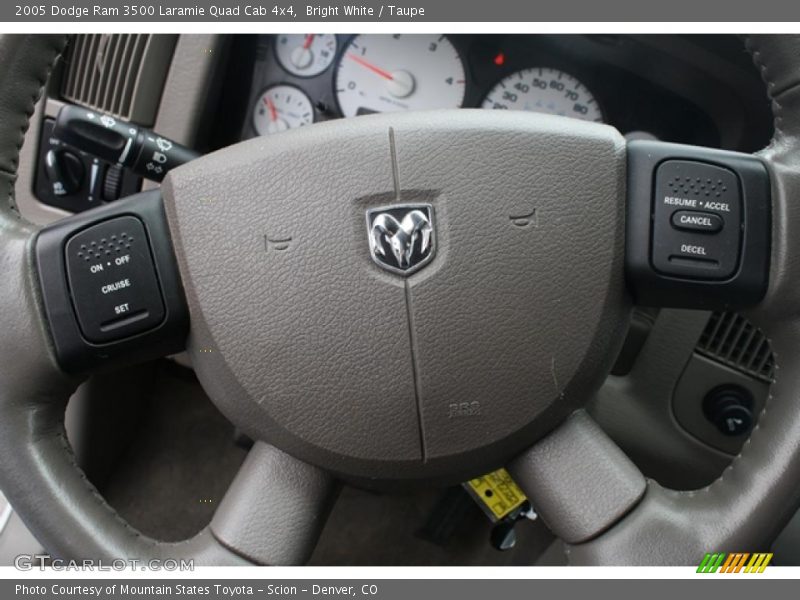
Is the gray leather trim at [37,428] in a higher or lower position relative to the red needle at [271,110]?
lower

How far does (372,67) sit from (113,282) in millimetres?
618

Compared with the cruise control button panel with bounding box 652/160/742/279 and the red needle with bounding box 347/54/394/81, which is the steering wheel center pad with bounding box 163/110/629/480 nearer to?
the cruise control button panel with bounding box 652/160/742/279

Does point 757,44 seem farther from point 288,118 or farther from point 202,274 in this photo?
point 288,118

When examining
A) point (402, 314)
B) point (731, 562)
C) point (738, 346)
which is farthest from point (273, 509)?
point (738, 346)

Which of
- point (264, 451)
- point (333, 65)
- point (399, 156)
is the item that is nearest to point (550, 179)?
point (399, 156)

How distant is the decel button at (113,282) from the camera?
0.66 metres

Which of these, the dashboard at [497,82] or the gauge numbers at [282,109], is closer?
the dashboard at [497,82]

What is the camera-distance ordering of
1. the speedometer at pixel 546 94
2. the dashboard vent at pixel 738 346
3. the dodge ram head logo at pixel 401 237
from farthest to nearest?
the speedometer at pixel 546 94 → the dashboard vent at pixel 738 346 → the dodge ram head logo at pixel 401 237

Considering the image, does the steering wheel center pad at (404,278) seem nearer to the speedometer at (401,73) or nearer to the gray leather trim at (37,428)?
the gray leather trim at (37,428)

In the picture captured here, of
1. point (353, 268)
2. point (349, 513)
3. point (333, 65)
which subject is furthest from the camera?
point (349, 513)

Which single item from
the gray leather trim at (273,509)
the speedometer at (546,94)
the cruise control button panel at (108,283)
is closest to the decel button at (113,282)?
the cruise control button panel at (108,283)

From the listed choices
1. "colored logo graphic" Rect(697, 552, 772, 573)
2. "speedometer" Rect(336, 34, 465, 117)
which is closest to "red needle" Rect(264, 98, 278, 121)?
"speedometer" Rect(336, 34, 465, 117)

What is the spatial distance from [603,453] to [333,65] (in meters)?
0.73

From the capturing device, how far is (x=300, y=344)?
2.17 feet
